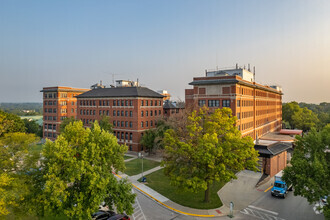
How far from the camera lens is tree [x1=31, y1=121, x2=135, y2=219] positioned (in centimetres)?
1716

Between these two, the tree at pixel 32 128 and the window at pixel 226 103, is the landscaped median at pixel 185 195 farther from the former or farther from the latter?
the tree at pixel 32 128

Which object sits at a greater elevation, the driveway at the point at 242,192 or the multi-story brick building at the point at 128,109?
the multi-story brick building at the point at 128,109

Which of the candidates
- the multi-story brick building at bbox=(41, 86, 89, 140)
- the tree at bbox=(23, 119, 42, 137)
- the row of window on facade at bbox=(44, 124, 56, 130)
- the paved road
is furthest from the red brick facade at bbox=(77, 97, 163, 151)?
the tree at bbox=(23, 119, 42, 137)

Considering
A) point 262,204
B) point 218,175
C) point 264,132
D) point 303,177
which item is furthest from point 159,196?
point 264,132

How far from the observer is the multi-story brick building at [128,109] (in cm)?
5822

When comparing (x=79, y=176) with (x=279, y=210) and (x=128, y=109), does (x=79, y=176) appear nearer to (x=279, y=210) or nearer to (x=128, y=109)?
(x=279, y=210)

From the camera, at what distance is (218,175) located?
23953mm

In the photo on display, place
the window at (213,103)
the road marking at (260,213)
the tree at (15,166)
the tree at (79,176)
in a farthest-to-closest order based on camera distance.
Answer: the window at (213,103) → the road marking at (260,213) → the tree at (79,176) → the tree at (15,166)

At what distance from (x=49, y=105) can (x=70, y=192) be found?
230 ft

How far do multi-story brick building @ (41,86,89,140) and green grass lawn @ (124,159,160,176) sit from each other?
135ft

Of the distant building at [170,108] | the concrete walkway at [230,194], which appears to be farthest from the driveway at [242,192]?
the distant building at [170,108]

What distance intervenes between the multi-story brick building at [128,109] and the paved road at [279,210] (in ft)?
114

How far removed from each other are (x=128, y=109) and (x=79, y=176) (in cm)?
4242

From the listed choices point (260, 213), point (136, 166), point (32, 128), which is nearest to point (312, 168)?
point (260, 213)
